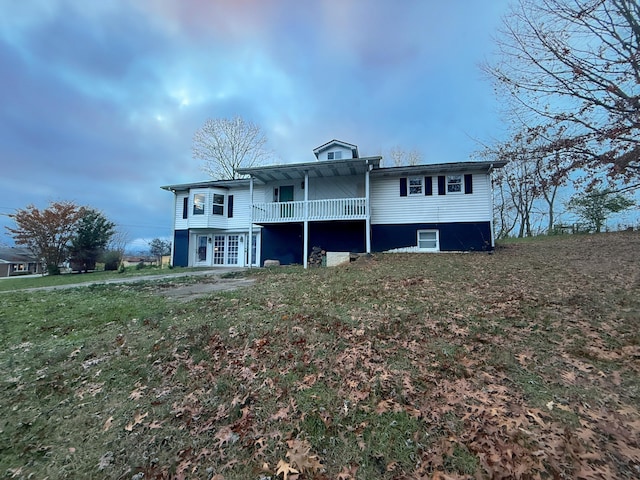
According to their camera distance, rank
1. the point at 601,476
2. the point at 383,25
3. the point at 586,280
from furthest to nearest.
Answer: the point at 383,25, the point at 586,280, the point at 601,476

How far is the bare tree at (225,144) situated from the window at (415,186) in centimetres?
1815

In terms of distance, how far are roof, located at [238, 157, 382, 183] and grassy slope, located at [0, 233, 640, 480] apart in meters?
8.66

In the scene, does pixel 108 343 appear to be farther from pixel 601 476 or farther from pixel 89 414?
pixel 601 476

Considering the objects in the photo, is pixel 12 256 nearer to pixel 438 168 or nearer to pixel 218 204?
pixel 218 204

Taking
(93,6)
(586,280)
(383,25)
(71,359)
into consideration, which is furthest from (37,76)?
(586,280)

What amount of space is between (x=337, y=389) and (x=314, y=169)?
12749mm

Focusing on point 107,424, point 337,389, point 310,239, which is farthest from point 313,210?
point 107,424

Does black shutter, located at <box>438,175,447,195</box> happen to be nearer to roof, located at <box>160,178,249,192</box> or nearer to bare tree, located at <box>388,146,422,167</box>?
roof, located at <box>160,178,249,192</box>

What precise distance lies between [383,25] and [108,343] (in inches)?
460

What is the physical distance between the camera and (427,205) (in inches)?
594

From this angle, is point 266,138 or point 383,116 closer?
point 383,116

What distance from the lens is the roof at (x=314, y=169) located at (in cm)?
1394

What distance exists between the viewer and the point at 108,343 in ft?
16.9

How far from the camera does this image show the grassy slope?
2.54m
